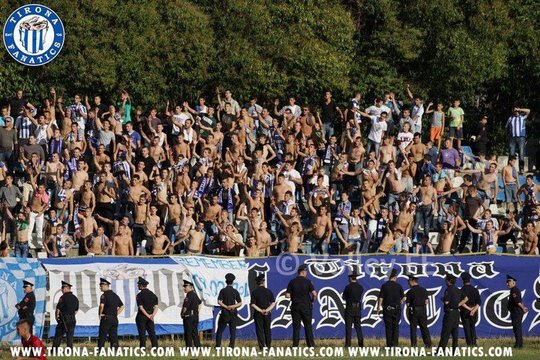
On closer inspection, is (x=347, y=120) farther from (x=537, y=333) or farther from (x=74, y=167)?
(x=537, y=333)

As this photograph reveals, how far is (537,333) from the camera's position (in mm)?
30125

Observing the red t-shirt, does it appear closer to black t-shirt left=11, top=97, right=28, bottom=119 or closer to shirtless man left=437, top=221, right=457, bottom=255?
shirtless man left=437, top=221, right=457, bottom=255

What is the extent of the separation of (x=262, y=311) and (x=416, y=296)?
309 centimetres

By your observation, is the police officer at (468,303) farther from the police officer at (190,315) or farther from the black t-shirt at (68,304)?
the black t-shirt at (68,304)

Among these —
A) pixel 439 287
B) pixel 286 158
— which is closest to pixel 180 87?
pixel 286 158

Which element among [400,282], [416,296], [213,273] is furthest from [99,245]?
[416,296]

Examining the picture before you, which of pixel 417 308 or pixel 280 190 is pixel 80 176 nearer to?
pixel 280 190

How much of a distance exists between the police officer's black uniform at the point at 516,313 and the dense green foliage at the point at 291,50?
14005 mm

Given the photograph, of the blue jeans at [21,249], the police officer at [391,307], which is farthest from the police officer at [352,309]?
the blue jeans at [21,249]

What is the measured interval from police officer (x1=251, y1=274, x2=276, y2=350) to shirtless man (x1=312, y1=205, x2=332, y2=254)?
562 cm

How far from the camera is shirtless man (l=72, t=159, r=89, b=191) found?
34219mm

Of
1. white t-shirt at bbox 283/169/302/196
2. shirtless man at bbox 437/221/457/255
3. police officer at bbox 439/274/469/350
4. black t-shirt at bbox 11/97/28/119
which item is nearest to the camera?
police officer at bbox 439/274/469/350

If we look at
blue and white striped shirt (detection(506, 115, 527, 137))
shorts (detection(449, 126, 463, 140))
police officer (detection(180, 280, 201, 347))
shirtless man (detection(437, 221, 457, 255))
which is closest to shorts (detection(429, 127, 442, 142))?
shorts (detection(449, 126, 463, 140))

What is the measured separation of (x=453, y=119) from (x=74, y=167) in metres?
10.9
